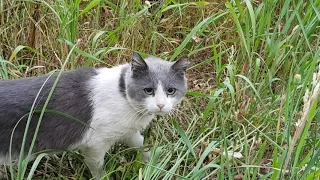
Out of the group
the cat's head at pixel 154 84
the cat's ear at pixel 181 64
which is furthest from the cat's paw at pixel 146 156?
the cat's ear at pixel 181 64

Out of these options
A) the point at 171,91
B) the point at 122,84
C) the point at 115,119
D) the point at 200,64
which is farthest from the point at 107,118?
the point at 200,64

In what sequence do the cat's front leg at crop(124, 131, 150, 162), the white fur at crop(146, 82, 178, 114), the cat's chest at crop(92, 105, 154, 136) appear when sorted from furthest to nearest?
the cat's front leg at crop(124, 131, 150, 162), the cat's chest at crop(92, 105, 154, 136), the white fur at crop(146, 82, 178, 114)

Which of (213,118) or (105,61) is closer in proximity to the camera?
(213,118)

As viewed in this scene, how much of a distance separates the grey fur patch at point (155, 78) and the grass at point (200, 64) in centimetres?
19

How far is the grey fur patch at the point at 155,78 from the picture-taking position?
1.70m

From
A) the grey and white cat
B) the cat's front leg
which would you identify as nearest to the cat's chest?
the grey and white cat

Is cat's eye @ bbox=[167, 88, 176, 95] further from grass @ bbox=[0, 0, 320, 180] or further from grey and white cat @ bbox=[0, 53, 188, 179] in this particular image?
grass @ bbox=[0, 0, 320, 180]

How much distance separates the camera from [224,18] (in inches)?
95.5

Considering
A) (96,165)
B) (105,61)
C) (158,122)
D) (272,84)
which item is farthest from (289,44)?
(96,165)

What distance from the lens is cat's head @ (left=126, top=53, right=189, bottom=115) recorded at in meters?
1.67

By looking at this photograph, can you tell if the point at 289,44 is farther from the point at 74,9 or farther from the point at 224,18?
the point at 74,9

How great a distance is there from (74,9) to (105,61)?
0.88 ft

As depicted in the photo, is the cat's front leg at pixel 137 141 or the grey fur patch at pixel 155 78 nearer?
the grey fur patch at pixel 155 78

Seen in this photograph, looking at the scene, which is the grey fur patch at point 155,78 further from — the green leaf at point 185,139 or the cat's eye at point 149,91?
the green leaf at point 185,139
